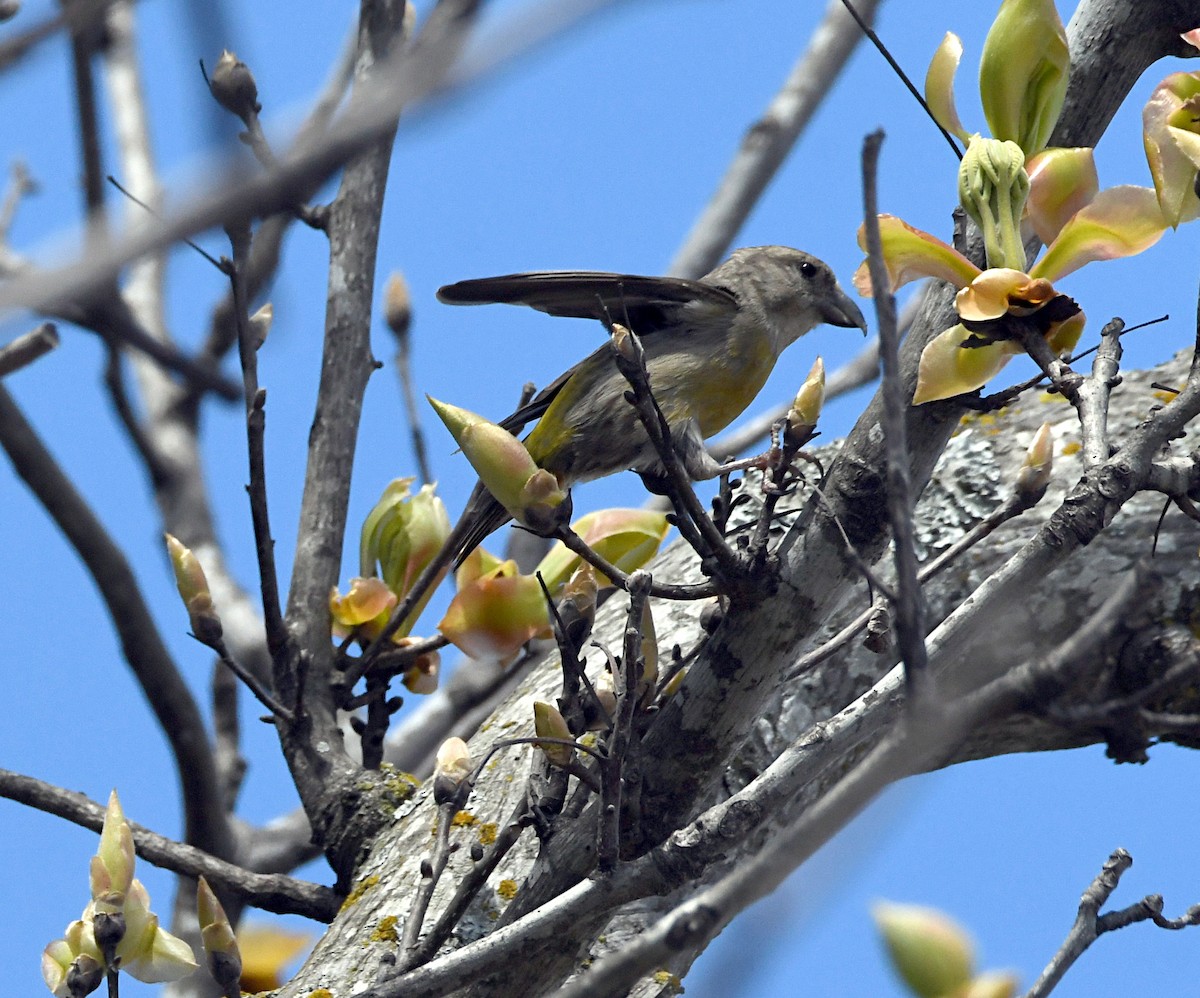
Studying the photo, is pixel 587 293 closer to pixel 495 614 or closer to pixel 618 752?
pixel 495 614

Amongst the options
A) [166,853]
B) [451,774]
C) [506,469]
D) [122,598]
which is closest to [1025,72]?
[506,469]

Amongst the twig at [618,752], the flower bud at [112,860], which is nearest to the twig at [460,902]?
the twig at [618,752]

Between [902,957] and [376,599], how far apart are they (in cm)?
176

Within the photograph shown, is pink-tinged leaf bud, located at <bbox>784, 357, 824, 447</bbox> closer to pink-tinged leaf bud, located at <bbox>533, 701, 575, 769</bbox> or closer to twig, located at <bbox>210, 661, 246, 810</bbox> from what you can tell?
pink-tinged leaf bud, located at <bbox>533, 701, 575, 769</bbox>

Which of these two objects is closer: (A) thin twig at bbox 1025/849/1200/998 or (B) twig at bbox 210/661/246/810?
(A) thin twig at bbox 1025/849/1200/998

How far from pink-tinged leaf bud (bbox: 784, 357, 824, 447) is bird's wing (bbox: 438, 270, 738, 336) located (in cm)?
48

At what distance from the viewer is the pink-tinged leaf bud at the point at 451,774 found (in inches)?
89.4

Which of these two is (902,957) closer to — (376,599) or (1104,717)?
(1104,717)

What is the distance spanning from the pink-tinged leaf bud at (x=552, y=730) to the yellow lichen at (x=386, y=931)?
563 mm

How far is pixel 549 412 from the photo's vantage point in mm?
3191

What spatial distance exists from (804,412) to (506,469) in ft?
1.56

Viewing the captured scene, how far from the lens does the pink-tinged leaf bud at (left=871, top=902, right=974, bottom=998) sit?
154cm

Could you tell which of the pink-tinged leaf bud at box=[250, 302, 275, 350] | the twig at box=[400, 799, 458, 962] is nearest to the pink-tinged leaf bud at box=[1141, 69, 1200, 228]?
the twig at box=[400, 799, 458, 962]

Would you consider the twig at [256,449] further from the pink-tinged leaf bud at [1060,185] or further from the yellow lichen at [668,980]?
the pink-tinged leaf bud at [1060,185]
